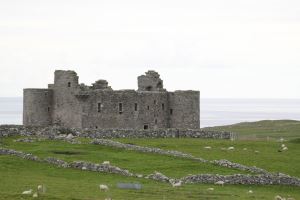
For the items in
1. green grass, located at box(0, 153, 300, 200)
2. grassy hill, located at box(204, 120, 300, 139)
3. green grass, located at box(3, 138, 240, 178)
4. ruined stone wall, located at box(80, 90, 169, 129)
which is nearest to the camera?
green grass, located at box(0, 153, 300, 200)

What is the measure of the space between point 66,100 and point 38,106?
3.53 metres

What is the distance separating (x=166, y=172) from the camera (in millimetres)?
51906

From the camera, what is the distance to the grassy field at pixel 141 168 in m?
41.3

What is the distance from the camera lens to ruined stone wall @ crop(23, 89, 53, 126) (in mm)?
87938

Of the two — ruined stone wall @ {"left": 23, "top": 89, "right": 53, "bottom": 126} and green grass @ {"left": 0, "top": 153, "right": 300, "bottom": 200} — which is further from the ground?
→ ruined stone wall @ {"left": 23, "top": 89, "right": 53, "bottom": 126}

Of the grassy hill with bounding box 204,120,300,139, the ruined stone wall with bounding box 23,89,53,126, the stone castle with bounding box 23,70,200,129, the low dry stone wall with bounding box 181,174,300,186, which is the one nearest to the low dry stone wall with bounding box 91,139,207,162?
the low dry stone wall with bounding box 181,174,300,186

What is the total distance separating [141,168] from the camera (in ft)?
175

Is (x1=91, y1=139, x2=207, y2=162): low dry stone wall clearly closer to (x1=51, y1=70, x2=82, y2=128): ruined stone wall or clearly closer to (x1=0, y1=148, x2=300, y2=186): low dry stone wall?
(x1=0, y1=148, x2=300, y2=186): low dry stone wall

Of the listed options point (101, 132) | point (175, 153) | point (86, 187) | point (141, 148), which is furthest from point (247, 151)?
point (86, 187)

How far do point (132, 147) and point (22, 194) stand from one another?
86.6ft

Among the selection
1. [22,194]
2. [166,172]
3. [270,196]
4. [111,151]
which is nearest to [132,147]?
[111,151]

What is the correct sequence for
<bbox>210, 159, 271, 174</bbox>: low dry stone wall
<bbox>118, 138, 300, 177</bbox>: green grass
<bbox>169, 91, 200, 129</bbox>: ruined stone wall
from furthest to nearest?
<bbox>169, 91, 200, 129</bbox>: ruined stone wall → <bbox>118, 138, 300, 177</bbox>: green grass → <bbox>210, 159, 271, 174</bbox>: low dry stone wall

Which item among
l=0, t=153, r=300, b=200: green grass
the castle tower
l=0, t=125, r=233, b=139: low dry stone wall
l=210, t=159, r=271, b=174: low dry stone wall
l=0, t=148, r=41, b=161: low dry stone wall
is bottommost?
l=0, t=153, r=300, b=200: green grass

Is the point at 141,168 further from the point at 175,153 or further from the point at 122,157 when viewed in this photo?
the point at 175,153
